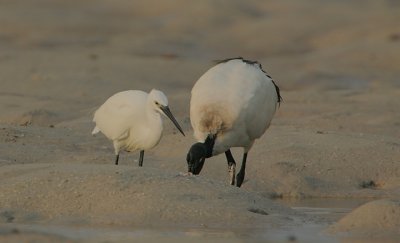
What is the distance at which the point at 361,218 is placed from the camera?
802 centimetres

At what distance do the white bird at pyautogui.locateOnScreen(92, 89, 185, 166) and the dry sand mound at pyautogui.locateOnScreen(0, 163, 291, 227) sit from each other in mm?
1983

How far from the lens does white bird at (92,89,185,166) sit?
35.6 ft

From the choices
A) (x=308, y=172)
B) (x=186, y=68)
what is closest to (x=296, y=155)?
(x=308, y=172)

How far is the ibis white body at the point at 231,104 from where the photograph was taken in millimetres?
10328

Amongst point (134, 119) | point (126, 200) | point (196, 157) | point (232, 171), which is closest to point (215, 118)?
point (196, 157)

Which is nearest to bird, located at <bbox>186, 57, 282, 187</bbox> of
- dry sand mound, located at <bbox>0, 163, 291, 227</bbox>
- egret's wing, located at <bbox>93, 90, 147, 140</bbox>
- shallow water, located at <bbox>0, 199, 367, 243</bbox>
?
egret's wing, located at <bbox>93, 90, 147, 140</bbox>

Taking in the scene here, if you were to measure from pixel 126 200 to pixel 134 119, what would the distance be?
280cm

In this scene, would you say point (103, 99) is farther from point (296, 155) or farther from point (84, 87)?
point (296, 155)

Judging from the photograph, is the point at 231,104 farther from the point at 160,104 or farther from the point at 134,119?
the point at 134,119

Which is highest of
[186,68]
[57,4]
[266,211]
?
[57,4]

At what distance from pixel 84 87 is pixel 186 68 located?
3.38m

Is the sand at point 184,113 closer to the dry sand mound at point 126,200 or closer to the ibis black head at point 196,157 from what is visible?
the dry sand mound at point 126,200

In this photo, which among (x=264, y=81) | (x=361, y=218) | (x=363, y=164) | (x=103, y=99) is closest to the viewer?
(x=361, y=218)

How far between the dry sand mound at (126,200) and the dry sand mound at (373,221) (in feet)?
1.77
